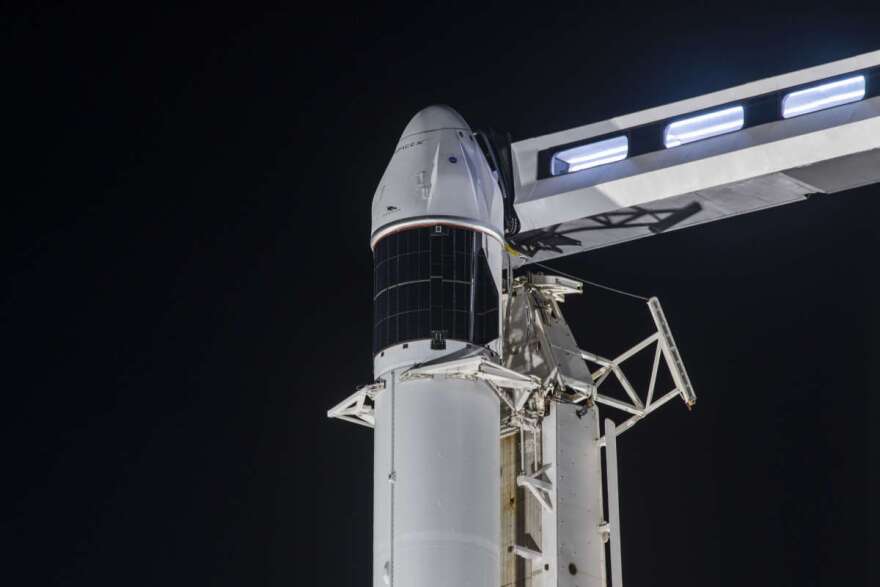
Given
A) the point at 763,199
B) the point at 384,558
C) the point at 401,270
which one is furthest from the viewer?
the point at 763,199

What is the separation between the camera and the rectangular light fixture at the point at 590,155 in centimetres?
2370

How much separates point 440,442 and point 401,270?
2.70 m

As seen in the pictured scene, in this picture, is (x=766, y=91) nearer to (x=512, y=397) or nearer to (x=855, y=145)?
(x=855, y=145)

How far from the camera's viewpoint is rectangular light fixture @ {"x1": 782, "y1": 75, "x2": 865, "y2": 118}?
22250 mm

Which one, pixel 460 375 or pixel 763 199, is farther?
pixel 763 199

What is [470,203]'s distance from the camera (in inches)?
877

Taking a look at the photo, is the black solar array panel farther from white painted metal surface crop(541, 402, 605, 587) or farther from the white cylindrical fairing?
white painted metal surface crop(541, 402, 605, 587)

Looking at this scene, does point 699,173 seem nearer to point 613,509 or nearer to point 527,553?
point 613,509

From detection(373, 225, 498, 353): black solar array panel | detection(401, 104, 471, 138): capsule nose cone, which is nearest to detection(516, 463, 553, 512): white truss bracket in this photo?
detection(373, 225, 498, 353): black solar array panel

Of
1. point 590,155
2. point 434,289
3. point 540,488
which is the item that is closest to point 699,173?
point 590,155

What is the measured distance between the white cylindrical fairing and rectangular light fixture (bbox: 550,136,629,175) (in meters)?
4.48

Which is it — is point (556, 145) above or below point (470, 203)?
above

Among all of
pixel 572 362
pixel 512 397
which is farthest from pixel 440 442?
pixel 572 362

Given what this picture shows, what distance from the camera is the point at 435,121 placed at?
23219 millimetres
